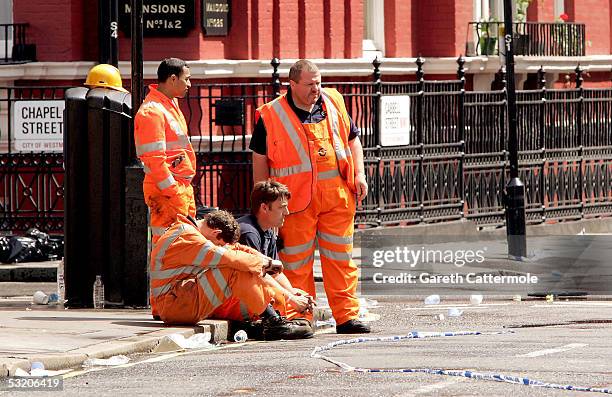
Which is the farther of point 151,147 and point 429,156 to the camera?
point 429,156

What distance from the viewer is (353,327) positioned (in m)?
13.4

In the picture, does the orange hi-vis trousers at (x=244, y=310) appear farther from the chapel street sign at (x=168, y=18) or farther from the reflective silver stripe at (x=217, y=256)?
Result: the chapel street sign at (x=168, y=18)

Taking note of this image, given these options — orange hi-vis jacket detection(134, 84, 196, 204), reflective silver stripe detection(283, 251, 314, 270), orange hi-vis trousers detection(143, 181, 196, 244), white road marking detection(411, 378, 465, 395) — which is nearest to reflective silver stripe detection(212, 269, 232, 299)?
reflective silver stripe detection(283, 251, 314, 270)

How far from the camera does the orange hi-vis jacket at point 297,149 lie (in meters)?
13.4

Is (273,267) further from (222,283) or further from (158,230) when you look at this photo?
(158,230)

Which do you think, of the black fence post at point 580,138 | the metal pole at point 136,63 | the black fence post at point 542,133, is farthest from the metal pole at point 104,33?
the black fence post at point 580,138

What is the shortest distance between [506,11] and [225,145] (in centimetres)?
400

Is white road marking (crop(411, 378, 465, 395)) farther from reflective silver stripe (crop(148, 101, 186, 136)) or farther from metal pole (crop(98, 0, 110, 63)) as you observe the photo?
metal pole (crop(98, 0, 110, 63))

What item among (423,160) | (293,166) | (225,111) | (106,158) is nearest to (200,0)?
(225,111)

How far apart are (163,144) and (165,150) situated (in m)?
0.07

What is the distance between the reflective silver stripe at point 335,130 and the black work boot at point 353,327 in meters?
1.21

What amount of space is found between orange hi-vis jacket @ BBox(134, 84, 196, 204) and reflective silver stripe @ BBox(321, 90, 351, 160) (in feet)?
3.98

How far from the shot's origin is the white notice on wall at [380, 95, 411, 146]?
24875 mm

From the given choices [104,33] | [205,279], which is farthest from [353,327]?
[104,33]
